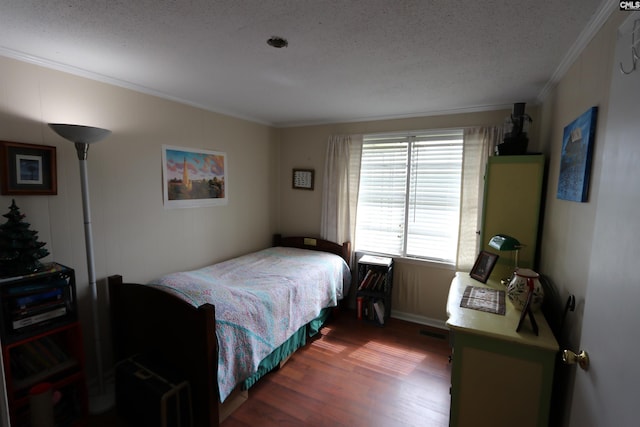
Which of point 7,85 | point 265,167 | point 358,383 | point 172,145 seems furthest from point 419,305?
point 7,85

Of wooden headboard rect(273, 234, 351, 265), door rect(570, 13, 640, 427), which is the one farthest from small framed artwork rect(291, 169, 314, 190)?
door rect(570, 13, 640, 427)

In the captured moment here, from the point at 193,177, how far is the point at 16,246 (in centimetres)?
141

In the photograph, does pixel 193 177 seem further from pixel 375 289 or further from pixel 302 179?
pixel 375 289

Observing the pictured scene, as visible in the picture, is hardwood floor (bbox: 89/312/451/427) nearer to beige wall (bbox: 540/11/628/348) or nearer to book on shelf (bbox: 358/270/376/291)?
book on shelf (bbox: 358/270/376/291)

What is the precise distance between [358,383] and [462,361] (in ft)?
3.50

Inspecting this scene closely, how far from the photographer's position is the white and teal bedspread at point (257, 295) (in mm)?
1916

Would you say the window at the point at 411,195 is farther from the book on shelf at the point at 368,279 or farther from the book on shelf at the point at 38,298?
the book on shelf at the point at 38,298

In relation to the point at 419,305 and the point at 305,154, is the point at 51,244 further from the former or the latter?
the point at 419,305

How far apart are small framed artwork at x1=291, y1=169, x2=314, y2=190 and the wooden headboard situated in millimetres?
685

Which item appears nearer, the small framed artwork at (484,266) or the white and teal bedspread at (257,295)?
the white and teal bedspread at (257,295)

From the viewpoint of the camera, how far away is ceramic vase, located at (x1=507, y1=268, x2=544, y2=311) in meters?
1.67

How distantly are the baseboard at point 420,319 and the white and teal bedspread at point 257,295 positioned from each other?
0.68 metres

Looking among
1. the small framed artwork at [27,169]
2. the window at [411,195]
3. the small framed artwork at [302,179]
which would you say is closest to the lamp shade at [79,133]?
the small framed artwork at [27,169]

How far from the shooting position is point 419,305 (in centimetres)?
334
